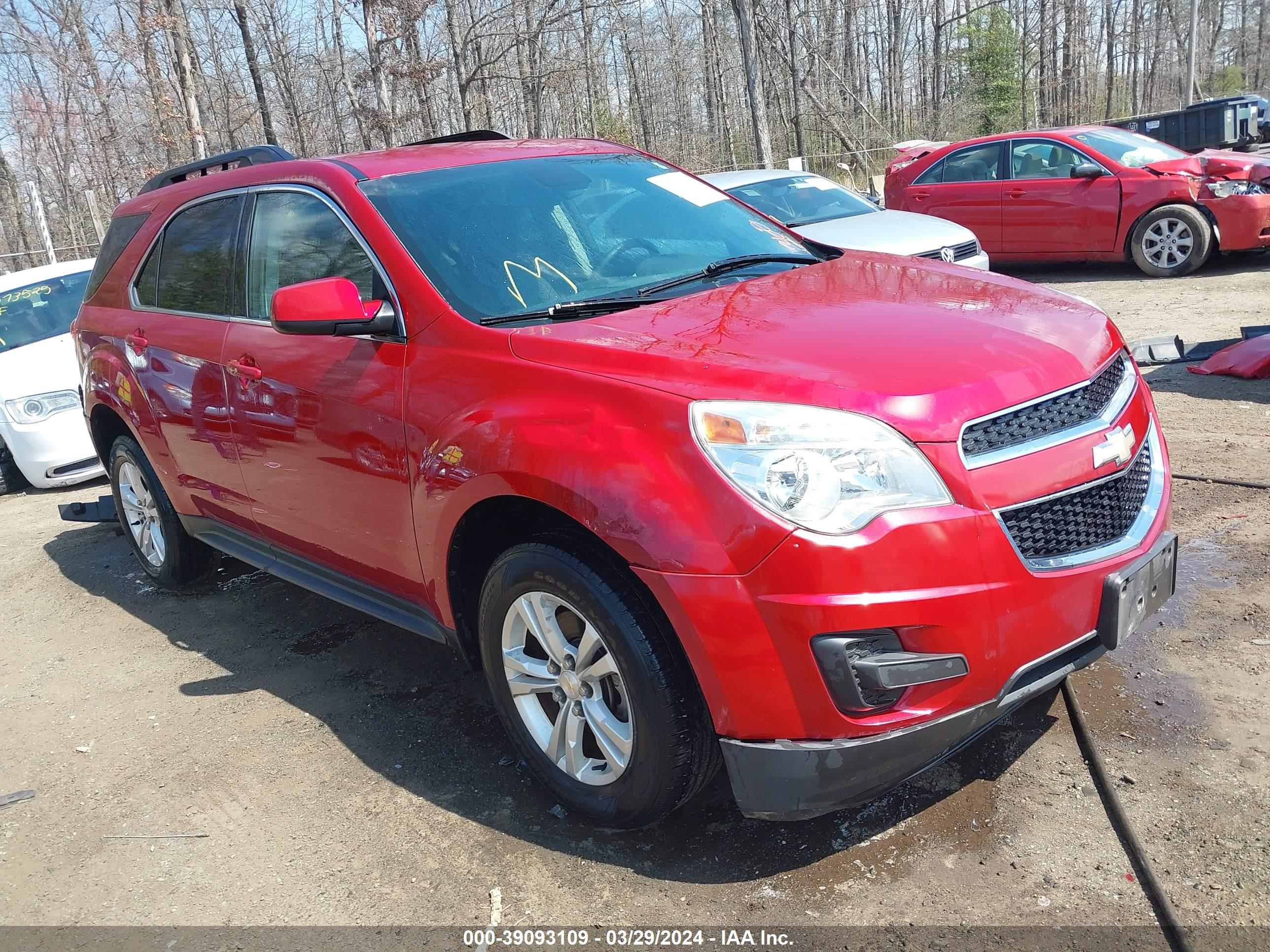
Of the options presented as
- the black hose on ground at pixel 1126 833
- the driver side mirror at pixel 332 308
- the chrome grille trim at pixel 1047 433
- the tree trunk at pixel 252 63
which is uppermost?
the tree trunk at pixel 252 63

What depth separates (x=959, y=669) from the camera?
2340 mm

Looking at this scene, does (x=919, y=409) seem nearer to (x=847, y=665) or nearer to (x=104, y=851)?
(x=847, y=665)

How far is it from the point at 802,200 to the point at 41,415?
669 cm

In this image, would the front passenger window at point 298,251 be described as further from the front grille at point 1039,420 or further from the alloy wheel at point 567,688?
the front grille at point 1039,420

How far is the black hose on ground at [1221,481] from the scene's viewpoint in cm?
480

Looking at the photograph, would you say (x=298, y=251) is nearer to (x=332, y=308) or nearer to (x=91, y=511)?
(x=332, y=308)

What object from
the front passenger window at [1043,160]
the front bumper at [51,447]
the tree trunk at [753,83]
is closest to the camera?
the front bumper at [51,447]

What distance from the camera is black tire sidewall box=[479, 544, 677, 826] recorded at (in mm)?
2549

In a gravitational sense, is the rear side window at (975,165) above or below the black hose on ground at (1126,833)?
above

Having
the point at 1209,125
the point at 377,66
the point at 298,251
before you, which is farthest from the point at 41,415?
the point at 1209,125

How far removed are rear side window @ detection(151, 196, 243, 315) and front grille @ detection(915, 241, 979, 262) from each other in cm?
546

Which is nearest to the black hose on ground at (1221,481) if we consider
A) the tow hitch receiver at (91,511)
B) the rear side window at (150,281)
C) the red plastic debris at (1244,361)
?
the red plastic debris at (1244,361)

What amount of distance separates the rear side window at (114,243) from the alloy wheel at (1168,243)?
30.5 feet

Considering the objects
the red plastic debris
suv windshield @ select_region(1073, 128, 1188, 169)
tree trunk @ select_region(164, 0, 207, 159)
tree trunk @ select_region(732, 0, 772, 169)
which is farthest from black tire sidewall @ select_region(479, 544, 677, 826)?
tree trunk @ select_region(164, 0, 207, 159)
